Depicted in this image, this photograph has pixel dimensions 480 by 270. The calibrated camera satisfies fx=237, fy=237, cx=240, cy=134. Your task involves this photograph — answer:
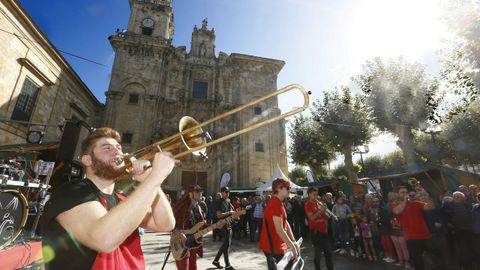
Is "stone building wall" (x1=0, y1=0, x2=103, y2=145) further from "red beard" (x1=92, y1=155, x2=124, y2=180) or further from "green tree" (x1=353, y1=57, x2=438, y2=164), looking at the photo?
"green tree" (x1=353, y1=57, x2=438, y2=164)

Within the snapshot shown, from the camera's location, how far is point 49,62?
16.6 metres

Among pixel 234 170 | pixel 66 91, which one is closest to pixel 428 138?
pixel 234 170

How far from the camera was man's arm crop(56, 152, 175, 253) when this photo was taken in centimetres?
139

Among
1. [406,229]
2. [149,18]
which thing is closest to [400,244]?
[406,229]

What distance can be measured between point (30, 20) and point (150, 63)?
11.4 metres

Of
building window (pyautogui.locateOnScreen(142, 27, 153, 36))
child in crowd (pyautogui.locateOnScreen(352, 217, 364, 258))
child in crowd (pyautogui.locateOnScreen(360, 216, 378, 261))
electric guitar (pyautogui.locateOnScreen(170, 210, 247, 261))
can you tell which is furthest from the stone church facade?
electric guitar (pyautogui.locateOnScreen(170, 210, 247, 261))

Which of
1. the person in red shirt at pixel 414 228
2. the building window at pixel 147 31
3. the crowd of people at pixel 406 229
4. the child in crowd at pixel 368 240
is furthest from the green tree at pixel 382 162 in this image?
the person in red shirt at pixel 414 228

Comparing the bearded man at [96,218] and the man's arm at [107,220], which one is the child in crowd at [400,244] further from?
the man's arm at [107,220]

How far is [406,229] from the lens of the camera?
539 cm

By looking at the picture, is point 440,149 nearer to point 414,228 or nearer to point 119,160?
point 414,228

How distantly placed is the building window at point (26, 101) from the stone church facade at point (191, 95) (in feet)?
22.9

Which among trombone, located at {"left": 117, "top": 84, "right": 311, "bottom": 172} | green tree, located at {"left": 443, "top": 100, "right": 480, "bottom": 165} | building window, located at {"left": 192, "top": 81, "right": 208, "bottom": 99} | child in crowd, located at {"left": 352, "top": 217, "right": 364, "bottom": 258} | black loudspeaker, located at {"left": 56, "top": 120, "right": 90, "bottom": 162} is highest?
building window, located at {"left": 192, "top": 81, "right": 208, "bottom": 99}

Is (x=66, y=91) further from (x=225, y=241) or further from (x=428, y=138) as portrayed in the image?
(x=428, y=138)

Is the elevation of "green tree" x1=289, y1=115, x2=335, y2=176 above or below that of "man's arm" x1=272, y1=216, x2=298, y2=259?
above
